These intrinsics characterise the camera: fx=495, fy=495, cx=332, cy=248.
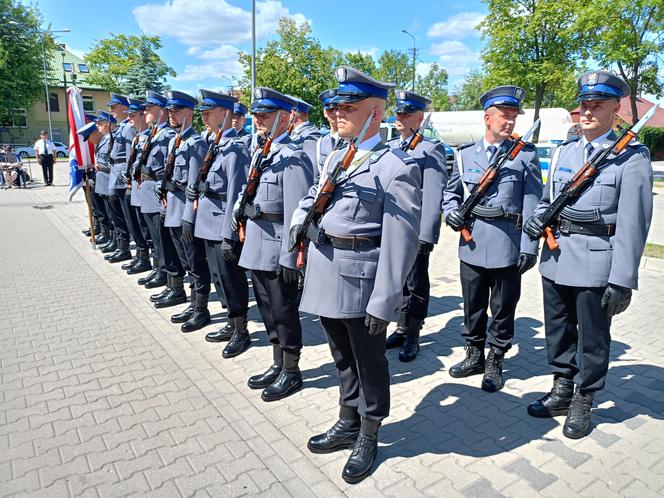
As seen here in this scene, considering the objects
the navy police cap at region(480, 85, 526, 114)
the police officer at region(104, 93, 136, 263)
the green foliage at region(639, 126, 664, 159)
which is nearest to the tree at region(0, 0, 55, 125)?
the police officer at region(104, 93, 136, 263)

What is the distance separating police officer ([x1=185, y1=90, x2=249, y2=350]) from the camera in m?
4.29

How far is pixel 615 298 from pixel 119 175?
634 cm

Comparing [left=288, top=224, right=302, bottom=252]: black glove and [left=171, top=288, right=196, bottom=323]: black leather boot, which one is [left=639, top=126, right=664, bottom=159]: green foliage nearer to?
[left=171, top=288, right=196, bottom=323]: black leather boot

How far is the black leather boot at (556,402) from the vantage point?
3.38 m

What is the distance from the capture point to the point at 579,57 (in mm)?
20594

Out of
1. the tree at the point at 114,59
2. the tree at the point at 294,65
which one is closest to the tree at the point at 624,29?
the tree at the point at 294,65

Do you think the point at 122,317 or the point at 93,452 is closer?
the point at 93,452

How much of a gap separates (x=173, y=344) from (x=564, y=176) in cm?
362

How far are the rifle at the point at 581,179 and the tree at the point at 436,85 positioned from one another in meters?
57.1

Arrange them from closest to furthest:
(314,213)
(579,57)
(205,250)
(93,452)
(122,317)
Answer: (314,213)
(93,452)
(205,250)
(122,317)
(579,57)

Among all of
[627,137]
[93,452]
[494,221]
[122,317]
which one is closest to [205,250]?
[122,317]

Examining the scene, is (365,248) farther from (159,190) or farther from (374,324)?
(159,190)

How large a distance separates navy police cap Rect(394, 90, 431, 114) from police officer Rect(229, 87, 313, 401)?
1154 mm

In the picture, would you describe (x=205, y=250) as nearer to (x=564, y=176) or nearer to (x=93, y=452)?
(x=93, y=452)
